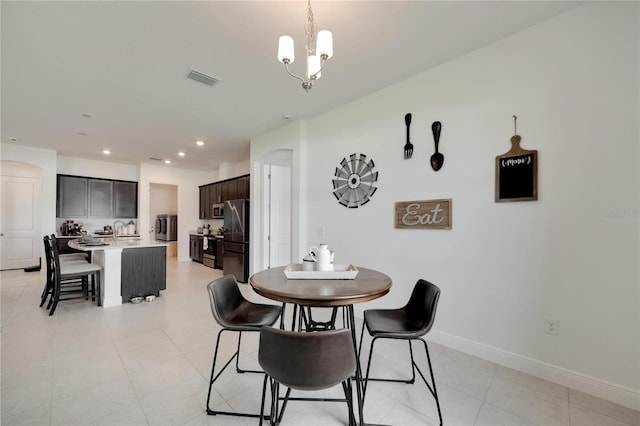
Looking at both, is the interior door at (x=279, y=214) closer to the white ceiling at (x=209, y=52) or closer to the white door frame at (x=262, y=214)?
the white door frame at (x=262, y=214)

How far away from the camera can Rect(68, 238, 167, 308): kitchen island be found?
3691 mm

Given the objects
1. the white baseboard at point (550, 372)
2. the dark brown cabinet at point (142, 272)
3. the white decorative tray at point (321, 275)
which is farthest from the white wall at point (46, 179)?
the white baseboard at point (550, 372)

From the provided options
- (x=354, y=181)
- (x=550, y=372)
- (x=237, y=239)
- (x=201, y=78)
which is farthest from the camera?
(x=237, y=239)

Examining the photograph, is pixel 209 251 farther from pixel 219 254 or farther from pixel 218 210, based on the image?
pixel 218 210

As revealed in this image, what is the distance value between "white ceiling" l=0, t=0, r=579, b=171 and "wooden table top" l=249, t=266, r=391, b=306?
77.5 inches

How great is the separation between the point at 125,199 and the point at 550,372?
345 inches

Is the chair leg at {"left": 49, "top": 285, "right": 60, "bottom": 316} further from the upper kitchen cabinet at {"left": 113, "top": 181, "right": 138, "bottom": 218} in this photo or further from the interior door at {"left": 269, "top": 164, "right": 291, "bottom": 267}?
the upper kitchen cabinet at {"left": 113, "top": 181, "right": 138, "bottom": 218}

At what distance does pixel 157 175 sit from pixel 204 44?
234 inches

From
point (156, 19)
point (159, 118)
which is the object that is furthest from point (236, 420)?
point (159, 118)

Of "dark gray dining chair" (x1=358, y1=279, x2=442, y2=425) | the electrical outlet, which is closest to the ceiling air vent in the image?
"dark gray dining chair" (x1=358, y1=279, x2=442, y2=425)

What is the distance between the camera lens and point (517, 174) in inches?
87.7

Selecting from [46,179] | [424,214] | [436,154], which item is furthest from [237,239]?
[46,179]

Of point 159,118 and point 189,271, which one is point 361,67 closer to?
point 159,118

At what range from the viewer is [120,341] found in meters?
2.64
